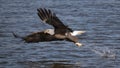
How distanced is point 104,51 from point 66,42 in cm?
141

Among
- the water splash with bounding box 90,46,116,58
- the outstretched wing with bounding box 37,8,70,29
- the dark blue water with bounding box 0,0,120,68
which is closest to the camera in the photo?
the outstretched wing with bounding box 37,8,70,29

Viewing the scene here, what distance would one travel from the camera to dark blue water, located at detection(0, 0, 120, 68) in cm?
1208

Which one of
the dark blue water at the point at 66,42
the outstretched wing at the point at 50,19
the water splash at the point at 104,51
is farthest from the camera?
the water splash at the point at 104,51

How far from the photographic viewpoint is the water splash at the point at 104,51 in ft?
41.5

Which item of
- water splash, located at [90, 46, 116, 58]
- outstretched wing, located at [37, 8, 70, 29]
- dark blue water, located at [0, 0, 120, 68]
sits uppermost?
outstretched wing, located at [37, 8, 70, 29]

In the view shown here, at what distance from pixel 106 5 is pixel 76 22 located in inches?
150

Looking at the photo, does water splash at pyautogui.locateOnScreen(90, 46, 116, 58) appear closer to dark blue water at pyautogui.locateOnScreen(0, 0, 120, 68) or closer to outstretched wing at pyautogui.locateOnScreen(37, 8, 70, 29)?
dark blue water at pyautogui.locateOnScreen(0, 0, 120, 68)

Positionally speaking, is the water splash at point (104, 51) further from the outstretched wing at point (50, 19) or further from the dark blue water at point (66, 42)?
the outstretched wing at point (50, 19)

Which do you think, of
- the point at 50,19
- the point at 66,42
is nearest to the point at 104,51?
the point at 66,42

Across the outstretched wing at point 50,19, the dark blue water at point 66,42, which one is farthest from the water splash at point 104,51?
the outstretched wing at point 50,19

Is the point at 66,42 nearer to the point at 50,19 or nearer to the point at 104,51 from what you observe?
the point at 104,51

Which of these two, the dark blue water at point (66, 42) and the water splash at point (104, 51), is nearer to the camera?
the dark blue water at point (66, 42)

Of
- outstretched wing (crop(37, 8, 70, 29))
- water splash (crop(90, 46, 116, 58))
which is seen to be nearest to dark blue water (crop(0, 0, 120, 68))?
water splash (crop(90, 46, 116, 58))

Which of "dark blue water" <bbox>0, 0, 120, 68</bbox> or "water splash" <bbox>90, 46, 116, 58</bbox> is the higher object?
"dark blue water" <bbox>0, 0, 120, 68</bbox>
